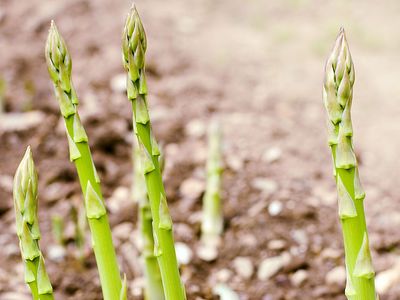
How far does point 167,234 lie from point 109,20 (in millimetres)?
3041

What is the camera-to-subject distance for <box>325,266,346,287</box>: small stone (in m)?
2.92

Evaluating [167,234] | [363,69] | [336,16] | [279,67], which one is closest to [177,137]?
→ [279,67]

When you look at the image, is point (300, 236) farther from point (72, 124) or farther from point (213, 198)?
point (72, 124)

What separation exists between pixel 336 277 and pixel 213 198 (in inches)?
22.0

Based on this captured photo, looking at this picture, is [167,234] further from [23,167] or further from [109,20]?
[109,20]

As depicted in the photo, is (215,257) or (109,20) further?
(109,20)

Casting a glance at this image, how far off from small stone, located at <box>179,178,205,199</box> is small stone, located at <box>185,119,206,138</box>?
0.37 m

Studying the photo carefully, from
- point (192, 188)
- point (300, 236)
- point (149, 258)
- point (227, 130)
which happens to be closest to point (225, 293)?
point (149, 258)

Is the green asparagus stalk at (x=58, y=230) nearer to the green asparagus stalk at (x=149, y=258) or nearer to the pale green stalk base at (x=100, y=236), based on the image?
the green asparagus stalk at (x=149, y=258)

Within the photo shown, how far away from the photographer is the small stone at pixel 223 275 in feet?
9.75

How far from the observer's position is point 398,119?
4.02m

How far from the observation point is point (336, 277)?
294cm

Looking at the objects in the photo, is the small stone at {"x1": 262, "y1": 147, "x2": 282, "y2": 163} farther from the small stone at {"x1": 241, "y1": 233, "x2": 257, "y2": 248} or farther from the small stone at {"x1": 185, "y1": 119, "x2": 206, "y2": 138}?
the small stone at {"x1": 241, "y1": 233, "x2": 257, "y2": 248}

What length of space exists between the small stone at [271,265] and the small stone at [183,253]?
0.26 m
